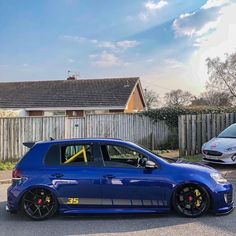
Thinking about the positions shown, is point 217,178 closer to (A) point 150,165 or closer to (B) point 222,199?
(B) point 222,199

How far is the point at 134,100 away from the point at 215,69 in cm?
2619

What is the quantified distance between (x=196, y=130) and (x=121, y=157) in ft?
32.4

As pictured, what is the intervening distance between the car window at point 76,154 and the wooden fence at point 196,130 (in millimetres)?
9699

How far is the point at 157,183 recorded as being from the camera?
742 centimetres

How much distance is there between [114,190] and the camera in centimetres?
743

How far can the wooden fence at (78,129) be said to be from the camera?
1716cm

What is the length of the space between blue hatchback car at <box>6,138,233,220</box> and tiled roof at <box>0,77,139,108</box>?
24.8m

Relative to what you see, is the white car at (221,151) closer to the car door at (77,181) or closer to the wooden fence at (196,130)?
the wooden fence at (196,130)

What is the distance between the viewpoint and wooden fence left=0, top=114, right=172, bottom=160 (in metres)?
17.2

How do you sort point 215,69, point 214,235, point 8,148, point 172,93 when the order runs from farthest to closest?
point 172,93 → point 215,69 → point 8,148 → point 214,235

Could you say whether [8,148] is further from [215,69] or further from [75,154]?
[215,69]

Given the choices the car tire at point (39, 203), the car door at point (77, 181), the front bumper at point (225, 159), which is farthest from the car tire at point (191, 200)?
the front bumper at point (225, 159)

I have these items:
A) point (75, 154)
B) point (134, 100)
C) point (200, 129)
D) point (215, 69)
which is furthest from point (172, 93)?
point (75, 154)

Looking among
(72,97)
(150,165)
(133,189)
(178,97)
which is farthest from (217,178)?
(178,97)
